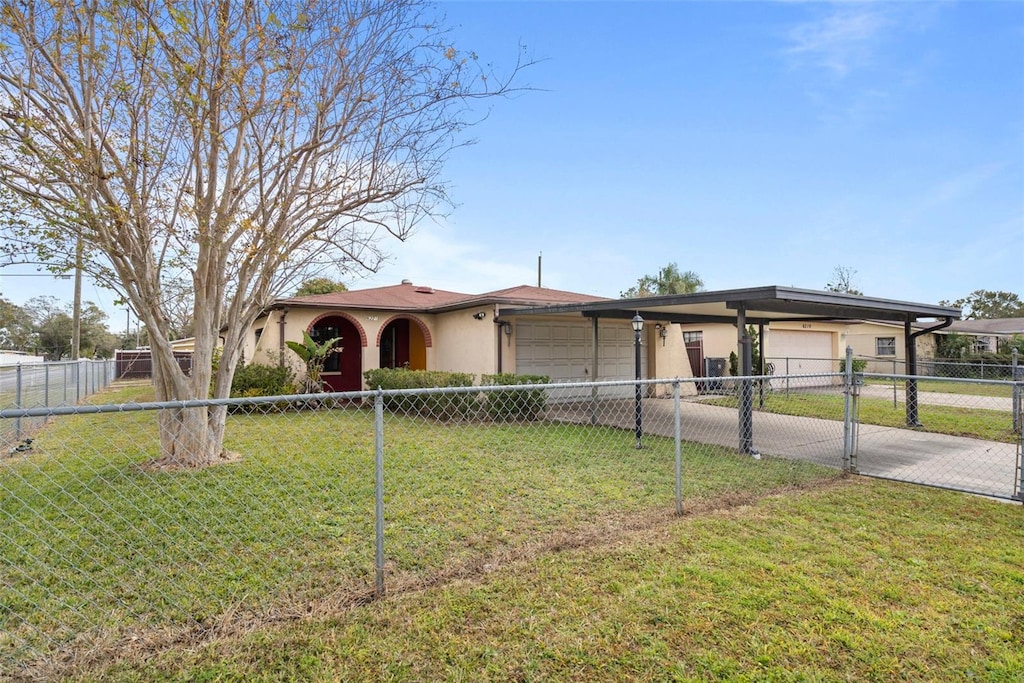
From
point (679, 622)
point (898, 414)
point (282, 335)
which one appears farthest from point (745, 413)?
point (282, 335)

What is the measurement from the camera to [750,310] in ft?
33.0

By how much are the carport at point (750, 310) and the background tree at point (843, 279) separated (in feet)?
122

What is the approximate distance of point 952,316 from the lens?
34.6ft

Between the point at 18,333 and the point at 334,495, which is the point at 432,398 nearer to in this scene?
the point at 334,495

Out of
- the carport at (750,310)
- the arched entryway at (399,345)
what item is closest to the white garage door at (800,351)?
the carport at (750,310)

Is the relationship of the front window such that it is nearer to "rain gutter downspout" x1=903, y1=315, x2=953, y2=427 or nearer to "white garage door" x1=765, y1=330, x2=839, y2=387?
"rain gutter downspout" x1=903, y1=315, x2=953, y2=427

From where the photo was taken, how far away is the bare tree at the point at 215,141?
5.39 metres

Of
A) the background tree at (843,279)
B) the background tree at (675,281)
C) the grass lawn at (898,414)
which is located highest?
the background tree at (843,279)

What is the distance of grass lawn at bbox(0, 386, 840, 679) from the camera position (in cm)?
309

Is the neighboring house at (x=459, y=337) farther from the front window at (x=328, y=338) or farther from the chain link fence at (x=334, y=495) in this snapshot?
the chain link fence at (x=334, y=495)

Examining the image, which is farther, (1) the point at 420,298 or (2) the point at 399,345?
(2) the point at 399,345

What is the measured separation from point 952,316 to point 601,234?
12503mm

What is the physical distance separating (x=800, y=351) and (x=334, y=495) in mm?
20292

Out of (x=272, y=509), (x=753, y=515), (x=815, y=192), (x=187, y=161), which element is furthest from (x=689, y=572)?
(x=815, y=192)
